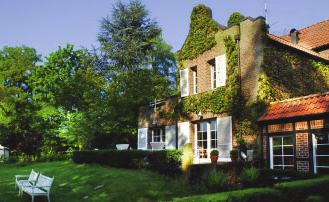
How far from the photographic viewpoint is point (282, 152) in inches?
583

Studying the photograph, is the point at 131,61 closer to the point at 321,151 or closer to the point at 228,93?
the point at 228,93

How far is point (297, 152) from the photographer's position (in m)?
14.1

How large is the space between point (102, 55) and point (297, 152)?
25489 mm

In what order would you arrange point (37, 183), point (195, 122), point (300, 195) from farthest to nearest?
point (195, 122) < point (37, 183) < point (300, 195)

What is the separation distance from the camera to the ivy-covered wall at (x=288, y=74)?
16297mm

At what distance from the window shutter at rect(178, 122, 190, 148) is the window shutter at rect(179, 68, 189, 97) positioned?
1721mm

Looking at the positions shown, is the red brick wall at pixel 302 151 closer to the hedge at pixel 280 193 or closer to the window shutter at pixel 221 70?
the hedge at pixel 280 193

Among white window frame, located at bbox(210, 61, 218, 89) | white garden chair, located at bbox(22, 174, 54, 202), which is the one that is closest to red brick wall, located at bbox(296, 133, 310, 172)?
white window frame, located at bbox(210, 61, 218, 89)

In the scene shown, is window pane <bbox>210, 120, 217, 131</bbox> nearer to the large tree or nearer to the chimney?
the chimney

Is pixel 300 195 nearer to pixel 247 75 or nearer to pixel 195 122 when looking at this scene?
pixel 247 75

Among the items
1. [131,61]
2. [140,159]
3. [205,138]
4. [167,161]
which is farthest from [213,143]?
[131,61]

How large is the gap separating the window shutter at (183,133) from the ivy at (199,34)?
3.84 metres

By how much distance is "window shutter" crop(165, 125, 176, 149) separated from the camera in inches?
850

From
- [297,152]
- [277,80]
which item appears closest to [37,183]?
[297,152]
